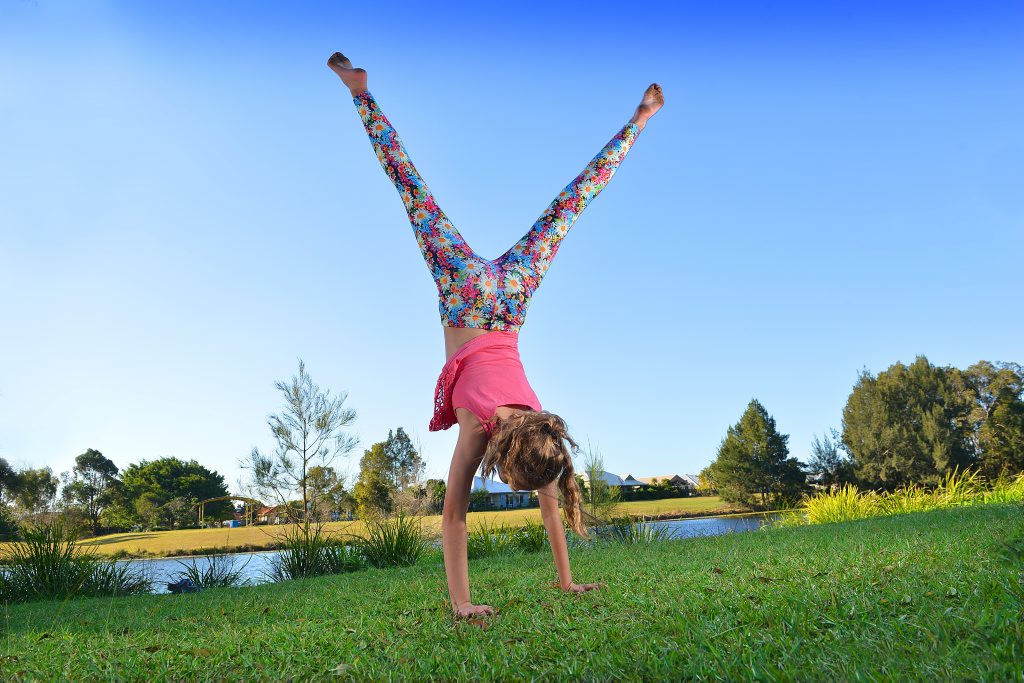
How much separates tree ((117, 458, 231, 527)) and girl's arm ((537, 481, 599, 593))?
35.8m

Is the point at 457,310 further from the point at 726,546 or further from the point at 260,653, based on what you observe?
the point at 726,546

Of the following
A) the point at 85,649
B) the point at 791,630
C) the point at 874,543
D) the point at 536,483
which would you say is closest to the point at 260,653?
the point at 85,649

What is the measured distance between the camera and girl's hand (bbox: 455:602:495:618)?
259cm

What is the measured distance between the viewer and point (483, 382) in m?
2.81

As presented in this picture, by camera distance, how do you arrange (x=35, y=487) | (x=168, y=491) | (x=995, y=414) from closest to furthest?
(x=35, y=487) → (x=995, y=414) → (x=168, y=491)

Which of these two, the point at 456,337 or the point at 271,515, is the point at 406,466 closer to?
the point at 271,515

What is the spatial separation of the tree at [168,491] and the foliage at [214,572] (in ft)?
97.8

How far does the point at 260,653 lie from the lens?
2.34 metres

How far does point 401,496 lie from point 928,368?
31903mm

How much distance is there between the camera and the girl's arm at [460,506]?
2.70m

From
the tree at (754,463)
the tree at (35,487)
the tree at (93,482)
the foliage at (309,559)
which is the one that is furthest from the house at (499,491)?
the tree at (93,482)

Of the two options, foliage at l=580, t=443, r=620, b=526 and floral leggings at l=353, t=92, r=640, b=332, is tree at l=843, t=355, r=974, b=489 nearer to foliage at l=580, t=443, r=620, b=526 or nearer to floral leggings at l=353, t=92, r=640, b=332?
foliage at l=580, t=443, r=620, b=526

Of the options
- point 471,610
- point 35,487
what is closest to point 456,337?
point 471,610

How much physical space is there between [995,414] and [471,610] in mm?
39060
